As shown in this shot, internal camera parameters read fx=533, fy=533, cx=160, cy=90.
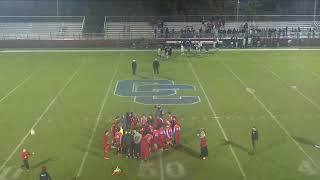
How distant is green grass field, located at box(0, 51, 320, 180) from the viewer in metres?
16.5

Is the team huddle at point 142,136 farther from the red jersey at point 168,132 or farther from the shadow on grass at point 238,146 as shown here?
the shadow on grass at point 238,146

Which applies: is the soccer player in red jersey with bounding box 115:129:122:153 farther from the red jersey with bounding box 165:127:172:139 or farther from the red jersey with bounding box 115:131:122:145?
the red jersey with bounding box 165:127:172:139

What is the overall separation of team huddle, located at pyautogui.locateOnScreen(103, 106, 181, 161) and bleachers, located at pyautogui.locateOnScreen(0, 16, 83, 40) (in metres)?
32.7

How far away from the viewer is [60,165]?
16859mm

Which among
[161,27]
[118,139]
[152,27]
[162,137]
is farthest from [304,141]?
[152,27]

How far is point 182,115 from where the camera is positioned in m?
22.6

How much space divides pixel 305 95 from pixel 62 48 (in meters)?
26.2

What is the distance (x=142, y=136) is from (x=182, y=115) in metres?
5.60

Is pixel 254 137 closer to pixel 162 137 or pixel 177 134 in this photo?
pixel 177 134

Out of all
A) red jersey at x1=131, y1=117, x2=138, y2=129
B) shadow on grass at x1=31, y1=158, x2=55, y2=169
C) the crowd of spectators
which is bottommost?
shadow on grass at x1=31, y1=158, x2=55, y2=169

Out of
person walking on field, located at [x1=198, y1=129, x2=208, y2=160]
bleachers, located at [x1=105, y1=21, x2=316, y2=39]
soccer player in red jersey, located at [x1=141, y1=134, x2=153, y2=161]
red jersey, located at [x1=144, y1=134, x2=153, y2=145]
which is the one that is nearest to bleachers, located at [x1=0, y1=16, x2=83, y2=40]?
A: bleachers, located at [x1=105, y1=21, x2=316, y2=39]

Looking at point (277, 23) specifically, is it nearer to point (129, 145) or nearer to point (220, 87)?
point (220, 87)

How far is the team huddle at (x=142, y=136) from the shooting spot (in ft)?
56.3

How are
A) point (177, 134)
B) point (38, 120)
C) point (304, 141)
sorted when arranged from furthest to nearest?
point (38, 120)
point (304, 141)
point (177, 134)
